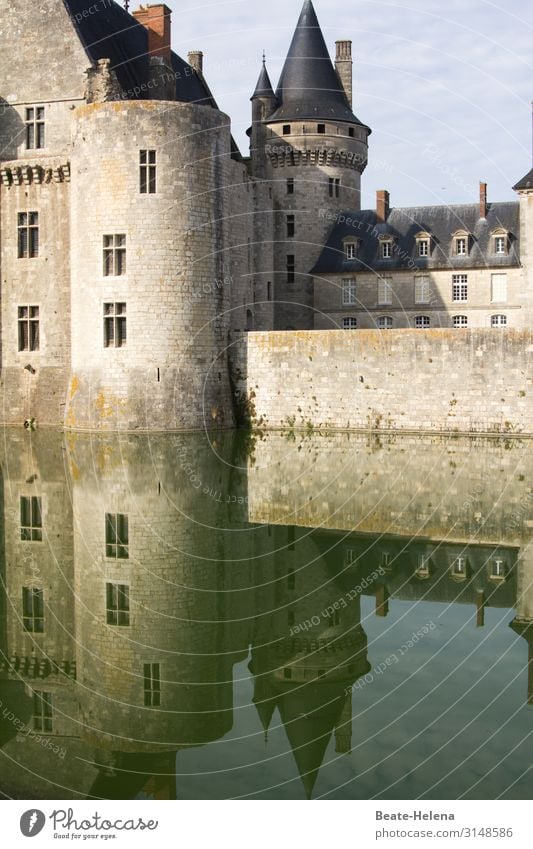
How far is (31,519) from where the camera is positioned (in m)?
13.0

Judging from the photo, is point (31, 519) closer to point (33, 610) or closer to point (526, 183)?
point (33, 610)

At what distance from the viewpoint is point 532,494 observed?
1421 centimetres

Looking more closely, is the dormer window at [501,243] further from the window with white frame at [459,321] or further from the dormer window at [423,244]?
the window with white frame at [459,321]

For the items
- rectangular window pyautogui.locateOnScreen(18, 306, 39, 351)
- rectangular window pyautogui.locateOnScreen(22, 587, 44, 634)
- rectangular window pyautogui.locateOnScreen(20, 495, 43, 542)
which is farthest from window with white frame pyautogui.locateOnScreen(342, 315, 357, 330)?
rectangular window pyautogui.locateOnScreen(22, 587, 44, 634)

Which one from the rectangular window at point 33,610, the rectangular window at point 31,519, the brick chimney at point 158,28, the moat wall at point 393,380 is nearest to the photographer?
the rectangular window at point 33,610

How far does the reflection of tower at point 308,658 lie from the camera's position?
649 centimetres

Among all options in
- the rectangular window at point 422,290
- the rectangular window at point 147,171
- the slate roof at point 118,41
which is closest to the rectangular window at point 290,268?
the rectangular window at point 422,290

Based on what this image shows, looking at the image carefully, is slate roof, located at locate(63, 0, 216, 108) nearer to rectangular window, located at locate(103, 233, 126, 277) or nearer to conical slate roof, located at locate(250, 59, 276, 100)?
conical slate roof, located at locate(250, 59, 276, 100)

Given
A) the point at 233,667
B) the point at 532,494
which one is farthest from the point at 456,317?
the point at 233,667

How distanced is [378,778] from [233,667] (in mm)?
2081

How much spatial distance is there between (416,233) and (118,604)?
98.4 ft

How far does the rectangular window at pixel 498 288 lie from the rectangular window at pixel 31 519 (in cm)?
2440
